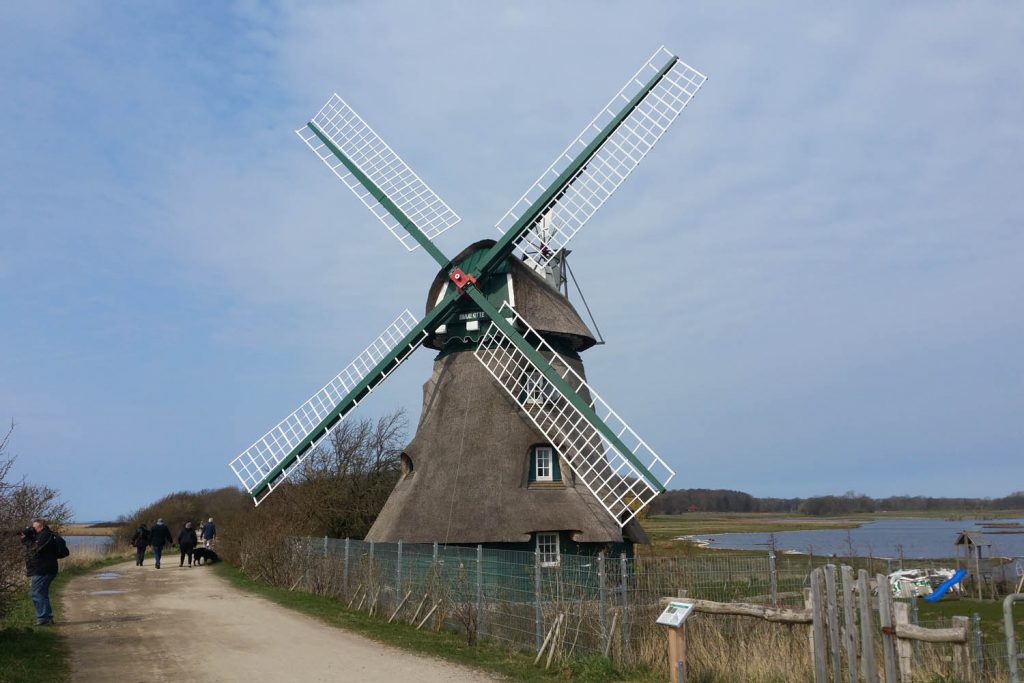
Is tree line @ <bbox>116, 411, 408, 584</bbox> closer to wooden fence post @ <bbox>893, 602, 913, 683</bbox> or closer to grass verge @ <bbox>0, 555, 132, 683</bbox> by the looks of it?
grass verge @ <bbox>0, 555, 132, 683</bbox>

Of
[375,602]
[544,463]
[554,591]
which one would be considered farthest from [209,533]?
[554,591]

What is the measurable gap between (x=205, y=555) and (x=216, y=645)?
17208mm

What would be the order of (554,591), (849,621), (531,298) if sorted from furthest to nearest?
(531,298) → (554,591) → (849,621)

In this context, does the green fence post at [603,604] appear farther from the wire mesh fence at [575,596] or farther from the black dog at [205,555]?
the black dog at [205,555]

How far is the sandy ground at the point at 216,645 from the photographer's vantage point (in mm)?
9875

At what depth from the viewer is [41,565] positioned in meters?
12.8

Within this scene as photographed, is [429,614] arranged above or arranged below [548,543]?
below

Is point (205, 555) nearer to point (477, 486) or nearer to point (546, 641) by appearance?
point (477, 486)

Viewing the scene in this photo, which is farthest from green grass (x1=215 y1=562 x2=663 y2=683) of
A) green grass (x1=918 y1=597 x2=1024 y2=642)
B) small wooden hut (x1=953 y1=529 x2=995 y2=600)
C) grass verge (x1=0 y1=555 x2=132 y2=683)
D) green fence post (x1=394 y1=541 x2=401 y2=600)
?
small wooden hut (x1=953 y1=529 x2=995 y2=600)

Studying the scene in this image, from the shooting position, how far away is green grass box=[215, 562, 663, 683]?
1004cm

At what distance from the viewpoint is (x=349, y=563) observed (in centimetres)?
1744

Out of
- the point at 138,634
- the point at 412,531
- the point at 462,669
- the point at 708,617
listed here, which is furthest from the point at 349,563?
the point at 708,617

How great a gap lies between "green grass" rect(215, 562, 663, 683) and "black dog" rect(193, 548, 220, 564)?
10.4 m

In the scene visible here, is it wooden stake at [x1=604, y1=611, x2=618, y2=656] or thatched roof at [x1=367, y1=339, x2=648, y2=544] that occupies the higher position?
thatched roof at [x1=367, y1=339, x2=648, y2=544]
